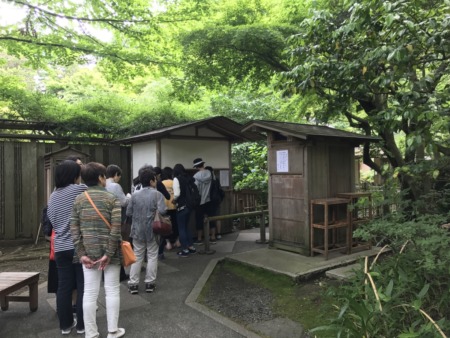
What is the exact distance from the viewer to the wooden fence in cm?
823

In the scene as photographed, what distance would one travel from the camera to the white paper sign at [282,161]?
6848 millimetres

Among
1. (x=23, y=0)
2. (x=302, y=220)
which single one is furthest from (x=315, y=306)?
(x=23, y=0)

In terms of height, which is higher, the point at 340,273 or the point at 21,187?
the point at 21,187

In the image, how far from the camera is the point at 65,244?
150 inches

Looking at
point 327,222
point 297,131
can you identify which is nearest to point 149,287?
point 327,222

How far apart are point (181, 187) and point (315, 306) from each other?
364 centimetres

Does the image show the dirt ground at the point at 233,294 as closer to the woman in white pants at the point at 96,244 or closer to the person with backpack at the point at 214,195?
the woman in white pants at the point at 96,244

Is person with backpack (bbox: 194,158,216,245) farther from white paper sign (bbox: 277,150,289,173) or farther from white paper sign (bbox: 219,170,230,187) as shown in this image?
white paper sign (bbox: 277,150,289,173)

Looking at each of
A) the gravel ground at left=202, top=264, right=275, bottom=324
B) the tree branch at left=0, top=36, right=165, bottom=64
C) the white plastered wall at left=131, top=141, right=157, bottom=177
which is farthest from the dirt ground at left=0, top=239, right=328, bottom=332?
the tree branch at left=0, top=36, right=165, bottom=64

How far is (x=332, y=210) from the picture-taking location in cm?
681

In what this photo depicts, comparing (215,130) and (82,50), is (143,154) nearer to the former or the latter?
(215,130)

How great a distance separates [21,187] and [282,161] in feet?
21.1

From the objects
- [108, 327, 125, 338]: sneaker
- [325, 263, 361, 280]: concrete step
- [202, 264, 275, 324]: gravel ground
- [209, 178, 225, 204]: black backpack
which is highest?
[209, 178, 225, 204]: black backpack

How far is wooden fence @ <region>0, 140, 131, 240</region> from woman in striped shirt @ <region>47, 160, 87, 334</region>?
17.5 ft
